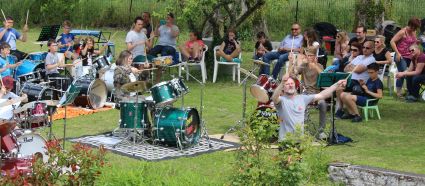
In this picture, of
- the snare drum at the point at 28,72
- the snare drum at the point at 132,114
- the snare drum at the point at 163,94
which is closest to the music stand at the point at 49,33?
the snare drum at the point at 28,72

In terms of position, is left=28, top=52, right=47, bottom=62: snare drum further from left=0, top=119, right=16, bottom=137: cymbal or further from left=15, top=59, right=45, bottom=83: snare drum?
left=0, top=119, right=16, bottom=137: cymbal

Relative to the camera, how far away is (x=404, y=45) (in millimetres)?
16797

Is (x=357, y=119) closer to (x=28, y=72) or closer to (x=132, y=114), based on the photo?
(x=132, y=114)

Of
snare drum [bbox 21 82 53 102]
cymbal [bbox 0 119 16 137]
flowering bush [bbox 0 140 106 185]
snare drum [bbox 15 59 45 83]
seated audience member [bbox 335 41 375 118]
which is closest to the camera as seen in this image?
flowering bush [bbox 0 140 106 185]

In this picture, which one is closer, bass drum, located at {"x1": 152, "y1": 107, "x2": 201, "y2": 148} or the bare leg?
bass drum, located at {"x1": 152, "y1": 107, "x2": 201, "y2": 148}

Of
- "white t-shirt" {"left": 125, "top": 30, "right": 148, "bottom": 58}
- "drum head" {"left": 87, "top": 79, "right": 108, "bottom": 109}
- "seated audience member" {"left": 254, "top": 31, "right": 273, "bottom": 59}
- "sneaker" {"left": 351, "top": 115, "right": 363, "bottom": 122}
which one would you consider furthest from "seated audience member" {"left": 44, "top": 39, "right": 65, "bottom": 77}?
"sneaker" {"left": 351, "top": 115, "right": 363, "bottom": 122}

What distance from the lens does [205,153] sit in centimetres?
1125

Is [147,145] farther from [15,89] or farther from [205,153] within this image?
[15,89]

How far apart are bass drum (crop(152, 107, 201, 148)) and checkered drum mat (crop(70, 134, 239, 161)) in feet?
0.39

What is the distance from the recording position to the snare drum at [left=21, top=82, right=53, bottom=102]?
1410 centimetres

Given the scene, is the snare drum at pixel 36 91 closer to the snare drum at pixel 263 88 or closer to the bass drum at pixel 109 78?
the bass drum at pixel 109 78

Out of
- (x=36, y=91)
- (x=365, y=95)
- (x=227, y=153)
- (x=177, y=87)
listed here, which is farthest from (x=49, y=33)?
(x=227, y=153)

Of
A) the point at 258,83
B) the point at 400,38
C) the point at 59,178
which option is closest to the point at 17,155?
the point at 59,178

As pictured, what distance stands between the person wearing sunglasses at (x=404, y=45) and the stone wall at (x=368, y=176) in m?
7.81
